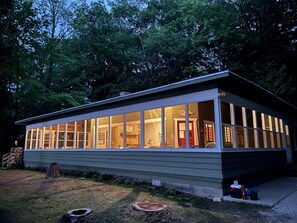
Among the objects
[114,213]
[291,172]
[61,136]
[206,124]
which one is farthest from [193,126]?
[61,136]

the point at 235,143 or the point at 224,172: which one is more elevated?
the point at 235,143

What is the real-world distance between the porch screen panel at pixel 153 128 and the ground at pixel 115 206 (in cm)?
144

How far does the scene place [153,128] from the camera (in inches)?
319

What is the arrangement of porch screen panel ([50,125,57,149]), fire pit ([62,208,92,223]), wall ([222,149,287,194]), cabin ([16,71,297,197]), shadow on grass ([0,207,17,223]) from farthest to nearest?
porch screen panel ([50,125,57,149])
cabin ([16,71,297,197])
wall ([222,149,287,194])
shadow on grass ([0,207,17,223])
fire pit ([62,208,92,223])

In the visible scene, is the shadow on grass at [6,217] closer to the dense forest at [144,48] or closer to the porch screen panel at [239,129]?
the porch screen panel at [239,129]

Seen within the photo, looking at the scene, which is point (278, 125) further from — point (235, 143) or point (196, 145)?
point (196, 145)

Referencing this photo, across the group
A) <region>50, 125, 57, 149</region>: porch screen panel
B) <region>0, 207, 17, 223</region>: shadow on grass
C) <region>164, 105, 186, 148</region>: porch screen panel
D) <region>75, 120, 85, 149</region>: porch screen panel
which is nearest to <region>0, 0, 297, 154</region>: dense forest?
<region>50, 125, 57, 149</region>: porch screen panel

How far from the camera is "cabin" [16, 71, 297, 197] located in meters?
6.41

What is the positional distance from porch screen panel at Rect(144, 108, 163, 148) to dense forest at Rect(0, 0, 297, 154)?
6.53 m

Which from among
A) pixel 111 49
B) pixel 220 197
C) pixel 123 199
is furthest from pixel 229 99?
pixel 111 49

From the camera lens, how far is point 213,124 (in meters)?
6.47

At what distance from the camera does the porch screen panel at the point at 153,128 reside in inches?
309

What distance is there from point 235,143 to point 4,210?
19.9ft

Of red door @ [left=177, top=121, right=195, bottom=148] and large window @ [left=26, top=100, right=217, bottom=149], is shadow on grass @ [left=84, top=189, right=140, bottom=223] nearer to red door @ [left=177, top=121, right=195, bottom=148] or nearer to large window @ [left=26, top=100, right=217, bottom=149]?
red door @ [left=177, top=121, right=195, bottom=148]
